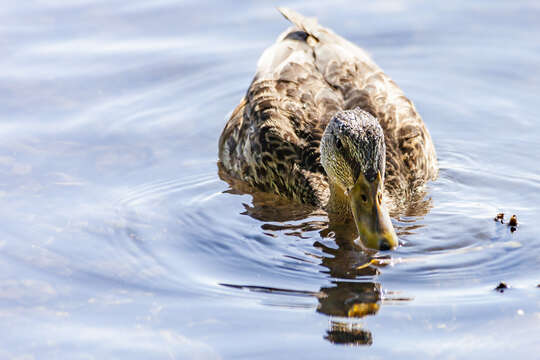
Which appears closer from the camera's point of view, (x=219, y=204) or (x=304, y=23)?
(x=219, y=204)

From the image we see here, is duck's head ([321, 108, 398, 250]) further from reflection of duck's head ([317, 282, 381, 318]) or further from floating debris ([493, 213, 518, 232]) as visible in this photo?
floating debris ([493, 213, 518, 232])

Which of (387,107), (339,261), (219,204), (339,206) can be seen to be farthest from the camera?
(387,107)

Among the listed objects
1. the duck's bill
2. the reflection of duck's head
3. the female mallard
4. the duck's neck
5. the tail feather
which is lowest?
the reflection of duck's head

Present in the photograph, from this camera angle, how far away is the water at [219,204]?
6.12 meters

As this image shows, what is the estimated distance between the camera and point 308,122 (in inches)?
334

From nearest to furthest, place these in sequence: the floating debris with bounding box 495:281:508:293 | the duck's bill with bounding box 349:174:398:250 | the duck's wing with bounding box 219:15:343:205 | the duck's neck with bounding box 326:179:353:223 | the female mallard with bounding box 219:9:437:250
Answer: the floating debris with bounding box 495:281:508:293, the duck's bill with bounding box 349:174:398:250, the female mallard with bounding box 219:9:437:250, the duck's neck with bounding box 326:179:353:223, the duck's wing with bounding box 219:15:343:205

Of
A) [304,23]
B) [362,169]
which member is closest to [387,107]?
[362,169]

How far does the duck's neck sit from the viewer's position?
800 centimetres

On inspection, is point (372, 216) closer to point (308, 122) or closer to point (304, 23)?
point (308, 122)

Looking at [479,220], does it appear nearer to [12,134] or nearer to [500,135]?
[500,135]

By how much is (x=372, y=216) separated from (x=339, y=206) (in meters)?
0.84

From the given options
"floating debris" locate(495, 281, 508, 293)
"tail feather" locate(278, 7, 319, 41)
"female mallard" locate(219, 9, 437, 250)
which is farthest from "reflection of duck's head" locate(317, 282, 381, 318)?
"tail feather" locate(278, 7, 319, 41)

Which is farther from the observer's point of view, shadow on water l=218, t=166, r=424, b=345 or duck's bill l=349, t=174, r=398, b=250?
duck's bill l=349, t=174, r=398, b=250

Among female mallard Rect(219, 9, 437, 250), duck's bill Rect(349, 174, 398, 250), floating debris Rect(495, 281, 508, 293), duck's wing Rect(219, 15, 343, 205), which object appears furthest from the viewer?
duck's wing Rect(219, 15, 343, 205)
